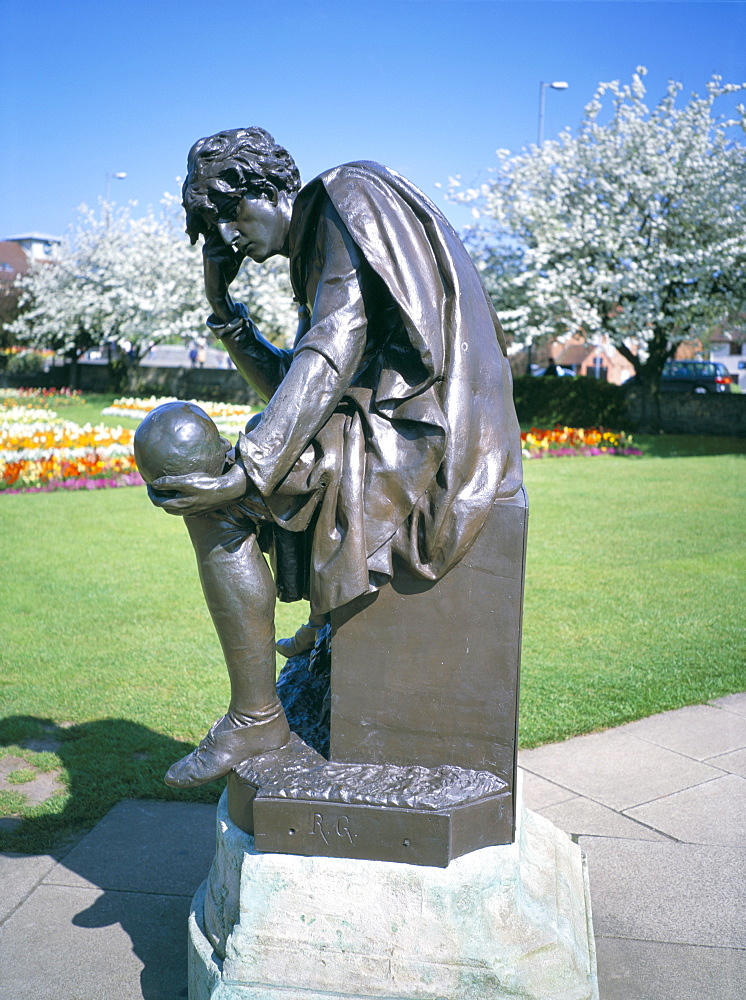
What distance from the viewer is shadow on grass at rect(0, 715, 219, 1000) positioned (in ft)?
9.15

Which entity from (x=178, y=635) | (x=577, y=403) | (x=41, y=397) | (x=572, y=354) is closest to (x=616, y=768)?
(x=178, y=635)

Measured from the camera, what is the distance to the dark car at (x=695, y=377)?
26.6 meters

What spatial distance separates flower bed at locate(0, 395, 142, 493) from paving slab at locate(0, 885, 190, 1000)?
910cm

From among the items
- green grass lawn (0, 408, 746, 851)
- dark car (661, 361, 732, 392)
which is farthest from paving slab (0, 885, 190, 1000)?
dark car (661, 361, 732, 392)

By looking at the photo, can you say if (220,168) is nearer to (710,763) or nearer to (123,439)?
(710,763)

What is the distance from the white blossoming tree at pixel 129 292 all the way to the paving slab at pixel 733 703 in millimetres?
22672

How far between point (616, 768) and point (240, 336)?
8.27ft

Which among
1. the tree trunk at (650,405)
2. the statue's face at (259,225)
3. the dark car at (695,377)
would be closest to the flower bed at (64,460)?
the statue's face at (259,225)

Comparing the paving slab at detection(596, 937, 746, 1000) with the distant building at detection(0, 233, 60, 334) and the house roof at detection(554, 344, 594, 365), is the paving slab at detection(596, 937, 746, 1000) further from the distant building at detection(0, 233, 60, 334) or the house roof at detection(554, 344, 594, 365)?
the house roof at detection(554, 344, 594, 365)

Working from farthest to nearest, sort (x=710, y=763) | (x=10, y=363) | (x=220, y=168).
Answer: (x=10, y=363)
(x=710, y=763)
(x=220, y=168)

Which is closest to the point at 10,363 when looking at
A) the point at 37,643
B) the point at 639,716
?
the point at 37,643

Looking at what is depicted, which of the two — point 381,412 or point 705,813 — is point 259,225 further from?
point 705,813

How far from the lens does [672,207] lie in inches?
713

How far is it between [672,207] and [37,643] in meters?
16.2
